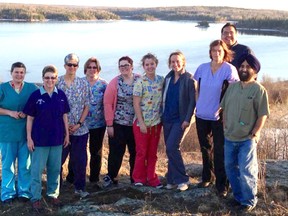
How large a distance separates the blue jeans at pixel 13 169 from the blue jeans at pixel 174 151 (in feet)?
5.25

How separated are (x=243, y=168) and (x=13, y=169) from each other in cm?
252

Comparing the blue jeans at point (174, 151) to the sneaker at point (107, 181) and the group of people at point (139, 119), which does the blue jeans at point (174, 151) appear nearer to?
the group of people at point (139, 119)

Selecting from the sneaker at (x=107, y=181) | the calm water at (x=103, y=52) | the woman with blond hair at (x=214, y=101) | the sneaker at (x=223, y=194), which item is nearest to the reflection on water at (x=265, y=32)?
the calm water at (x=103, y=52)

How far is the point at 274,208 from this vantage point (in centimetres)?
498

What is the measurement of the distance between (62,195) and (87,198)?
0.36m

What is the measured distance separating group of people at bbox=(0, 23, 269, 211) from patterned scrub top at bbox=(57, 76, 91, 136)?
0.01 m

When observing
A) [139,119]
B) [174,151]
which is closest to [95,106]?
[139,119]

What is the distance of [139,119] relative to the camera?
17.8 ft

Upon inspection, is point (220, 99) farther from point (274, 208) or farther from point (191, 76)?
point (274, 208)

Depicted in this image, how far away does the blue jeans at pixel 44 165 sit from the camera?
498 cm

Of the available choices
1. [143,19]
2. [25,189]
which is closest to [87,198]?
[25,189]

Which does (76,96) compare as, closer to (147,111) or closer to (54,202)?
(147,111)

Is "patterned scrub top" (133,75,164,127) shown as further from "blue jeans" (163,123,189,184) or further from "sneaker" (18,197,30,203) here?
"sneaker" (18,197,30,203)

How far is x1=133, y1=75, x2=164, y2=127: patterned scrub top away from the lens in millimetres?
5395
